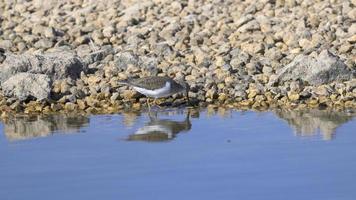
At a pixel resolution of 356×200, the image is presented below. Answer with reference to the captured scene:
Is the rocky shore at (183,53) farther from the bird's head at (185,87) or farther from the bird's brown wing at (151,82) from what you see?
the bird's brown wing at (151,82)

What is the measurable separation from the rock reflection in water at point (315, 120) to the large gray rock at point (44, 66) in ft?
11.6

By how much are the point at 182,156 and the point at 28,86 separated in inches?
172

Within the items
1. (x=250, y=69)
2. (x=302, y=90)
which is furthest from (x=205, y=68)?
(x=302, y=90)

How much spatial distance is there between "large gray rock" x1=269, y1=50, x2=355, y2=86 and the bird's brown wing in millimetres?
1509

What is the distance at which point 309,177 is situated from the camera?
36.4ft

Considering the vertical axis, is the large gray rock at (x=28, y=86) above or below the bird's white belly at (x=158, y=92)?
above

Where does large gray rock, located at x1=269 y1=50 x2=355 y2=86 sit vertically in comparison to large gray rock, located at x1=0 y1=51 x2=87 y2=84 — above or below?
below

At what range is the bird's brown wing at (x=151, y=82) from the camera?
1566 cm

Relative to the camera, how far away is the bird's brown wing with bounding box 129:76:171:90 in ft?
51.4

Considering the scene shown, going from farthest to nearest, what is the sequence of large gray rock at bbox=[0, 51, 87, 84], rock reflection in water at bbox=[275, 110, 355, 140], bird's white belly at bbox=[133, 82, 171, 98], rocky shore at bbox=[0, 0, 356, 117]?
large gray rock at bbox=[0, 51, 87, 84]
rocky shore at bbox=[0, 0, 356, 117]
bird's white belly at bbox=[133, 82, 171, 98]
rock reflection in water at bbox=[275, 110, 355, 140]

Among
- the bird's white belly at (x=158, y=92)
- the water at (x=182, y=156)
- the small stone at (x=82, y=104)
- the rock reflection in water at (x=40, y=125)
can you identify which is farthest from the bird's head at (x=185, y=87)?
the rock reflection in water at (x=40, y=125)

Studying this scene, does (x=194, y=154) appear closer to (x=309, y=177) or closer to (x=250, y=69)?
(x=309, y=177)

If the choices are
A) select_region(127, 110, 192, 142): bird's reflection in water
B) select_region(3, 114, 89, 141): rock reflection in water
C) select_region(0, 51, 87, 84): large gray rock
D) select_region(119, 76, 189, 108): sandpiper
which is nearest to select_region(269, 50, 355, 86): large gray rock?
select_region(119, 76, 189, 108): sandpiper

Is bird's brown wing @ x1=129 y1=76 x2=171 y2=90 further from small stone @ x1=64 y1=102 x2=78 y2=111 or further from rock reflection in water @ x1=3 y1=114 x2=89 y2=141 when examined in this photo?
rock reflection in water @ x1=3 y1=114 x2=89 y2=141
